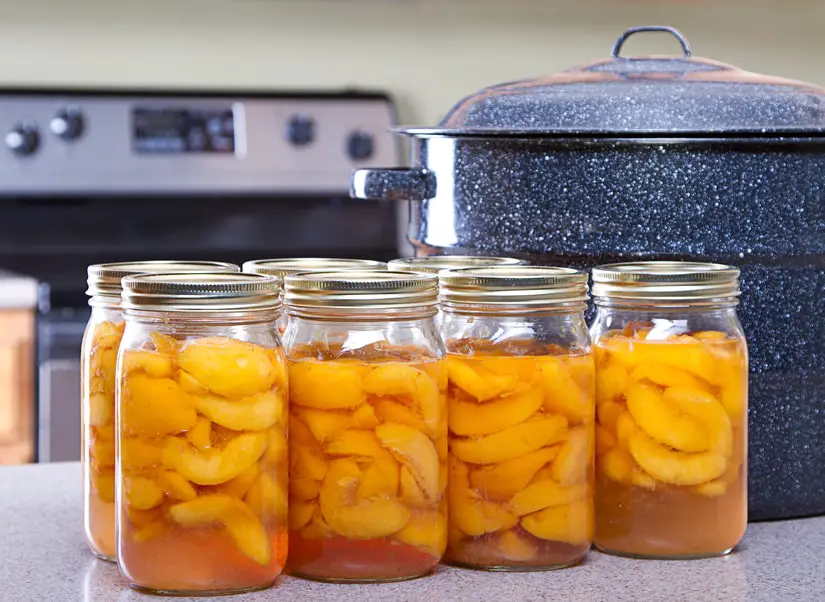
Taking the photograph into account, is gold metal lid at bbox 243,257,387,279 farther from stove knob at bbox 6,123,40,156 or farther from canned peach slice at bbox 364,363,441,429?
stove knob at bbox 6,123,40,156

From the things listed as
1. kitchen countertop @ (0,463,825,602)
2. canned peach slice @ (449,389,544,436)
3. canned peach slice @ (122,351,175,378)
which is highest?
canned peach slice @ (122,351,175,378)

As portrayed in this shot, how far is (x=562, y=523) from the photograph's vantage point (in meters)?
0.76

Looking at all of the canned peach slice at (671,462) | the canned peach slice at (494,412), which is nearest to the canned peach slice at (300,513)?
the canned peach slice at (494,412)

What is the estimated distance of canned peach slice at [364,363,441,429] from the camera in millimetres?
699

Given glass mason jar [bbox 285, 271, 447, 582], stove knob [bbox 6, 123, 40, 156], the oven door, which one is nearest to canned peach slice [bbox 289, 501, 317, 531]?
glass mason jar [bbox 285, 271, 447, 582]

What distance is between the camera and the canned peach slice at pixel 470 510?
2.45ft

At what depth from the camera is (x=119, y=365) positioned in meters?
0.71

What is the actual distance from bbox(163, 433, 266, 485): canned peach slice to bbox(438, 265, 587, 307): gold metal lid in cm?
16

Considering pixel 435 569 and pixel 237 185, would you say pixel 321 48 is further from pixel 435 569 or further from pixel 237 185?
pixel 435 569

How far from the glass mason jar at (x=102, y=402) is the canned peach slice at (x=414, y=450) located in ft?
0.62

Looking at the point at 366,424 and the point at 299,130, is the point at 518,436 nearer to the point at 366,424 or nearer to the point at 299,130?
the point at 366,424

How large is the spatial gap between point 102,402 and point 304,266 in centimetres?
17

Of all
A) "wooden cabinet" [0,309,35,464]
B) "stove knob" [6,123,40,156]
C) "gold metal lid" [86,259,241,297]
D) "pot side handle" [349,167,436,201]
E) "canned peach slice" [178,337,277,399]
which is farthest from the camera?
"stove knob" [6,123,40,156]

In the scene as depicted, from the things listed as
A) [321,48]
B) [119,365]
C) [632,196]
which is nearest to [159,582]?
[119,365]
